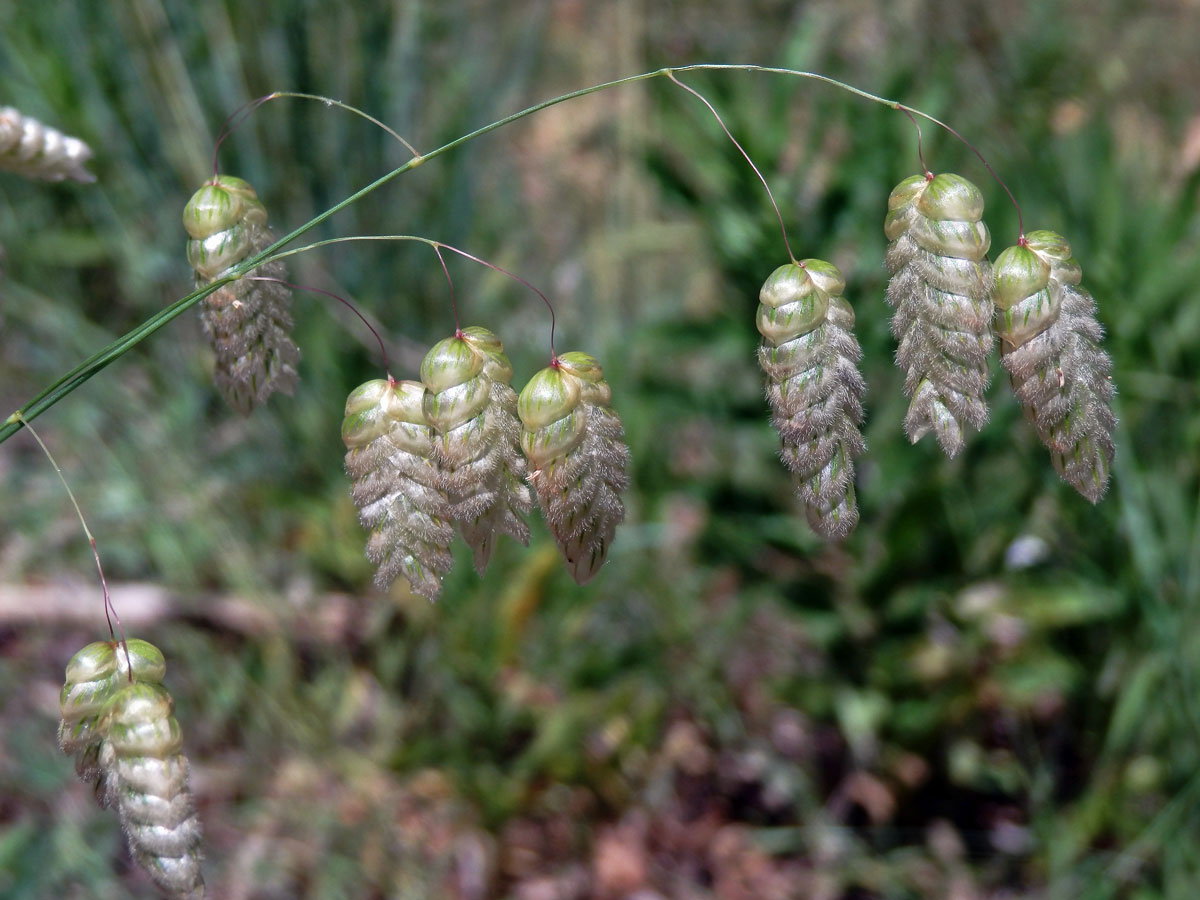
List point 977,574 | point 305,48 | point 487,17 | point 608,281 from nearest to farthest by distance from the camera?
point 977,574 < point 305,48 < point 608,281 < point 487,17

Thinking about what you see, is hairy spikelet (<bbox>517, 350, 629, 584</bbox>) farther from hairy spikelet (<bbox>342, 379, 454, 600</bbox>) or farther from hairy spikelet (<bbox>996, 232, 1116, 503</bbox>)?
hairy spikelet (<bbox>996, 232, 1116, 503</bbox>)

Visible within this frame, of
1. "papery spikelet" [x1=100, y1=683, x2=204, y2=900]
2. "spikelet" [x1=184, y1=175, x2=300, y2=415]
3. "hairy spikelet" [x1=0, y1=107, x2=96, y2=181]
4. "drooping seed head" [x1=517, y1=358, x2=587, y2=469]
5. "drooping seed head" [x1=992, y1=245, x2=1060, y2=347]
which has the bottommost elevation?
"papery spikelet" [x1=100, y1=683, x2=204, y2=900]

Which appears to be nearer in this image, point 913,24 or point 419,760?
point 419,760

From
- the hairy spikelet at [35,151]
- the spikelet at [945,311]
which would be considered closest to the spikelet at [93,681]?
the hairy spikelet at [35,151]

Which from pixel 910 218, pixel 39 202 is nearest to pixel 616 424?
pixel 910 218

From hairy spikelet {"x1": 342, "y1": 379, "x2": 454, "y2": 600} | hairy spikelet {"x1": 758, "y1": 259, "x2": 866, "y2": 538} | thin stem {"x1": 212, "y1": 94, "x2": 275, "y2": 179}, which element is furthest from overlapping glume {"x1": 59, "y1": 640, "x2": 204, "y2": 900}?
hairy spikelet {"x1": 758, "y1": 259, "x2": 866, "y2": 538}

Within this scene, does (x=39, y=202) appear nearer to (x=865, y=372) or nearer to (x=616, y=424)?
(x=865, y=372)

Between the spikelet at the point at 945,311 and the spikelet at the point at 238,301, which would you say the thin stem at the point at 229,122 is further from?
the spikelet at the point at 945,311
